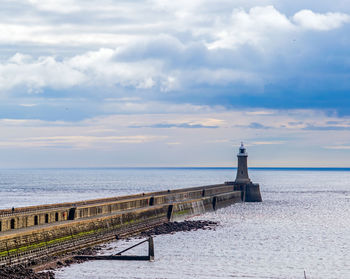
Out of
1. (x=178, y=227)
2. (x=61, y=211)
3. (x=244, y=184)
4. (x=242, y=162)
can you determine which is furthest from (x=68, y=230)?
(x=244, y=184)

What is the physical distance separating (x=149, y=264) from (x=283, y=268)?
26.3 feet

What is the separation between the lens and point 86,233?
41.2m

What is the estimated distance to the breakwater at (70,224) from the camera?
32344 mm

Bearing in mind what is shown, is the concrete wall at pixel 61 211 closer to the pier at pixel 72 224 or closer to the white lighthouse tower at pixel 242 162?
the pier at pixel 72 224

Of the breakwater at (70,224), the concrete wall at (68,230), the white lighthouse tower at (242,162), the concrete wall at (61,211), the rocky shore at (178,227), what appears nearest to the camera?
the concrete wall at (68,230)

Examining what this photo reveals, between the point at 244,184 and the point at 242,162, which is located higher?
the point at 242,162

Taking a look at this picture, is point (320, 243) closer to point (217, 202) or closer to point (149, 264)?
point (149, 264)

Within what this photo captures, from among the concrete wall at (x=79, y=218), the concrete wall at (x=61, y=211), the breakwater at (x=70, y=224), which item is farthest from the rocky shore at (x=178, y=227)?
the concrete wall at (x=61, y=211)

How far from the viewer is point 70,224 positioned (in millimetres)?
39125

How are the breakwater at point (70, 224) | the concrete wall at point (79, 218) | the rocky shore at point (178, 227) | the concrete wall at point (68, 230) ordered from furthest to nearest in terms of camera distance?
the rocky shore at point (178, 227)
the concrete wall at point (79, 218)
the breakwater at point (70, 224)
the concrete wall at point (68, 230)

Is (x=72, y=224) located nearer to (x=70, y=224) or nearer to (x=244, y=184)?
(x=70, y=224)

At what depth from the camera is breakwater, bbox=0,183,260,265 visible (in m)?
32.3

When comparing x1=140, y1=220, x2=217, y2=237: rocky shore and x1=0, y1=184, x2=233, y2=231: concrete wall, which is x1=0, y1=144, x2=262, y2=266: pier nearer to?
x1=0, y1=184, x2=233, y2=231: concrete wall

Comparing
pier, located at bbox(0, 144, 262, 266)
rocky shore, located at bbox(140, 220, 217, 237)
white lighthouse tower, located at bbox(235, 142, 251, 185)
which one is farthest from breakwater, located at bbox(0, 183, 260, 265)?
white lighthouse tower, located at bbox(235, 142, 251, 185)
